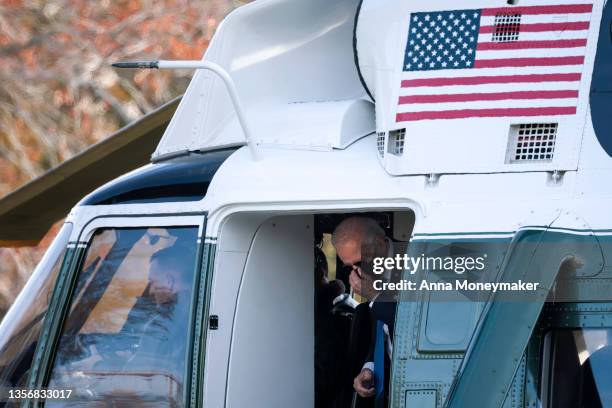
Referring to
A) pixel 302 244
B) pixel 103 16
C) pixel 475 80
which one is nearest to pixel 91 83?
pixel 103 16

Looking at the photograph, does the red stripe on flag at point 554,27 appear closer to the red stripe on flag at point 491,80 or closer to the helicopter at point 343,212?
the helicopter at point 343,212

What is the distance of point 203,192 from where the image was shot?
495 centimetres

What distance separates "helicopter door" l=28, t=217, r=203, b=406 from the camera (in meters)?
4.87

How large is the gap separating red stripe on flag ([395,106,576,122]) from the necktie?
956 millimetres

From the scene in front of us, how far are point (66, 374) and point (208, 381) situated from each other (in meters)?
0.72

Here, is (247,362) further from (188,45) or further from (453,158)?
(188,45)

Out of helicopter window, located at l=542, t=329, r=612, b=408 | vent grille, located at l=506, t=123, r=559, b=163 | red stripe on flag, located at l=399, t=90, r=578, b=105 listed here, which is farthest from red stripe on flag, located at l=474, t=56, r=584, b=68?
helicopter window, located at l=542, t=329, r=612, b=408

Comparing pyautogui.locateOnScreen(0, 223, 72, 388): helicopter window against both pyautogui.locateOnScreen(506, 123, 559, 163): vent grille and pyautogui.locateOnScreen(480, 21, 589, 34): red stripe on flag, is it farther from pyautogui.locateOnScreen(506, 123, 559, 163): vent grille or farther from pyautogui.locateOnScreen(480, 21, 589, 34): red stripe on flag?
pyautogui.locateOnScreen(480, 21, 589, 34): red stripe on flag

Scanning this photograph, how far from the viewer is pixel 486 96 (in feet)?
14.2

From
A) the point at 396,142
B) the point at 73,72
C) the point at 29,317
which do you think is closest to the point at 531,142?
the point at 396,142

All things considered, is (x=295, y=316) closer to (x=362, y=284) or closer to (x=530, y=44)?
(x=362, y=284)

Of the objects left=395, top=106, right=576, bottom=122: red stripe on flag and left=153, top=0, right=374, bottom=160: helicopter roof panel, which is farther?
left=153, top=0, right=374, bottom=160: helicopter roof panel

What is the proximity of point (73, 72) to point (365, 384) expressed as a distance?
10704 mm

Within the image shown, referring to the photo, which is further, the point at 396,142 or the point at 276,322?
the point at 276,322
